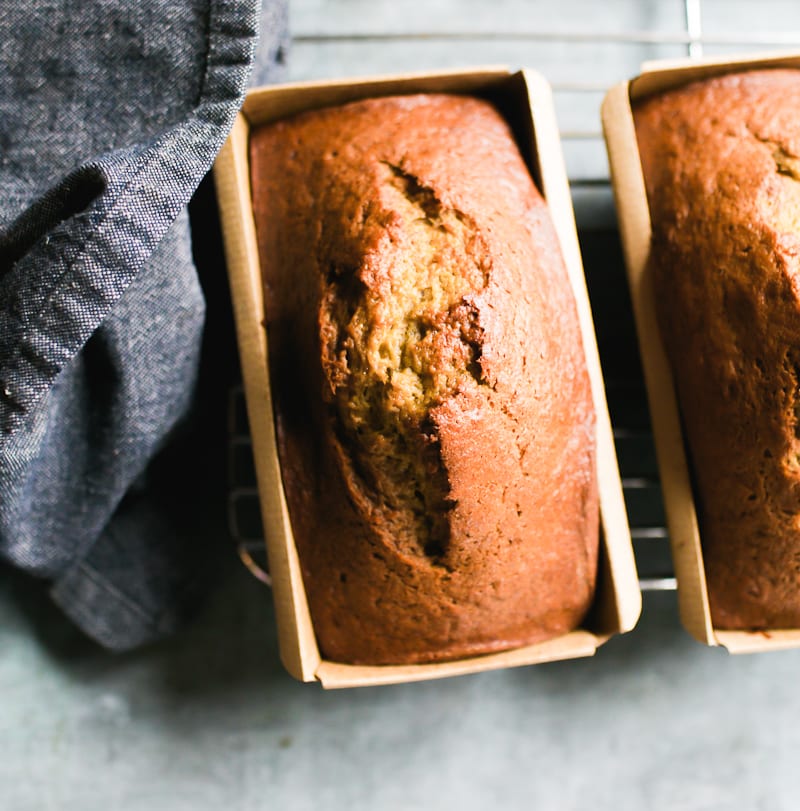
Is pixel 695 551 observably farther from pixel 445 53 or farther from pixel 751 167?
pixel 445 53

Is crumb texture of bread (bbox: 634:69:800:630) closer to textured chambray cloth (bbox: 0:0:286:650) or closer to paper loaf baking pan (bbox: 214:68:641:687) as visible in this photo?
paper loaf baking pan (bbox: 214:68:641:687)

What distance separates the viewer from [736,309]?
96 centimetres

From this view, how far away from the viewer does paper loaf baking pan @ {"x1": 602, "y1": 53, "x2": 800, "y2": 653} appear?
103cm

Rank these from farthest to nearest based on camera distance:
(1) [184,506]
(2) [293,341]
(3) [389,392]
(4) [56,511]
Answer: (1) [184,506], (4) [56,511], (2) [293,341], (3) [389,392]

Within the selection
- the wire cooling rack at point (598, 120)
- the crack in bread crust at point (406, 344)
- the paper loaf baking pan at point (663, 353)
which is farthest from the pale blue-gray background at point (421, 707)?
the crack in bread crust at point (406, 344)

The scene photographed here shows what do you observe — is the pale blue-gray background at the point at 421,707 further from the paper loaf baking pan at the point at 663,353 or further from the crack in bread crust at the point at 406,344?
the crack in bread crust at the point at 406,344

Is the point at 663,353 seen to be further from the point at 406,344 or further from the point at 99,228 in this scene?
the point at 99,228

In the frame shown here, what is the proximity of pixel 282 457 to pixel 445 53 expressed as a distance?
77 centimetres

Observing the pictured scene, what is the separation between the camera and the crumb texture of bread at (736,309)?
0.94 metres

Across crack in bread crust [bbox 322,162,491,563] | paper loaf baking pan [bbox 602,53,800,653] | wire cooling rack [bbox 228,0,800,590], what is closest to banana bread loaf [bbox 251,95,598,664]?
crack in bread crust [bbox 322,162,491,563]

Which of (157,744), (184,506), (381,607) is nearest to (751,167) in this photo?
(381,607)

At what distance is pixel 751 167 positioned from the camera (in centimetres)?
97

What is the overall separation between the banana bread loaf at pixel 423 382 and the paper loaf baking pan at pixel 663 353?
0.37 ft

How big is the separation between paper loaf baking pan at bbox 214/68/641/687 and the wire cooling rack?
0.84ft
